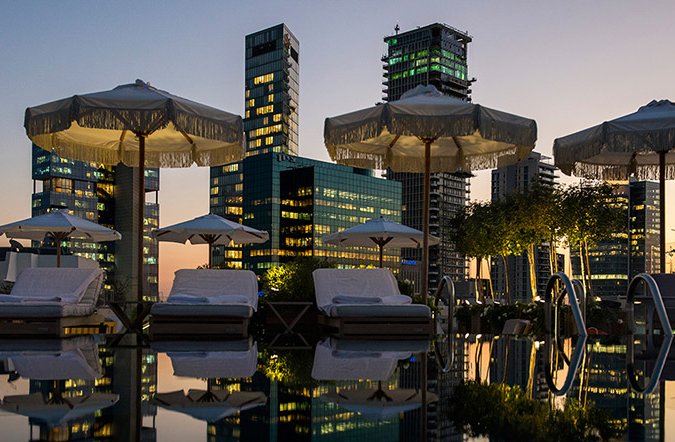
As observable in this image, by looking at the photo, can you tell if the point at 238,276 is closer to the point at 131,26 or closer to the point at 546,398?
the point at 546,398

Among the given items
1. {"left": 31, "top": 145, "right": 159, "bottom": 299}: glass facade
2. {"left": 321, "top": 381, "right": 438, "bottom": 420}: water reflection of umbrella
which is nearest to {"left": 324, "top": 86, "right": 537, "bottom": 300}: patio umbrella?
{"left": 321, "top": 381, "right": 438, "bottom": 420}: water reflection of umbrella

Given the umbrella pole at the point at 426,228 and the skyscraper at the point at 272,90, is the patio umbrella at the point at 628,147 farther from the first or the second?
the skyscraper at the point at 272,90

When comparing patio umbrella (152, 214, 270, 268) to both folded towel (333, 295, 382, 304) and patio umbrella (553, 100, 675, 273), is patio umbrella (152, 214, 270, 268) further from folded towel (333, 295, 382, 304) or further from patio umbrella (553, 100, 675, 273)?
patio umbrella (553, 100, 675, 273)

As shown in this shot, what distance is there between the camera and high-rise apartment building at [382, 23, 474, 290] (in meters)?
154

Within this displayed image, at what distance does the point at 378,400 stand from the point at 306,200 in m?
121

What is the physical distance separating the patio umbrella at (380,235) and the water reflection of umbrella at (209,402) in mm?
9816

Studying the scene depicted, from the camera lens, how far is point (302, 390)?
4.19 metres

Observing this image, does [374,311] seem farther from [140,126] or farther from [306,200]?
[306,200]

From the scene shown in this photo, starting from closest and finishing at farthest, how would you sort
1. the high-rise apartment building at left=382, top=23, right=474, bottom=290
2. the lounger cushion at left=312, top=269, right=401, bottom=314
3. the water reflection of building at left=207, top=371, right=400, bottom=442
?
the water reflection of building at left=207, top=371, right=400, bottom=442
the lounger cushion at left=312, top=269, right=401, bottom=314
the high-rise apartment building at left=382, top=23, right=474, bottom=290

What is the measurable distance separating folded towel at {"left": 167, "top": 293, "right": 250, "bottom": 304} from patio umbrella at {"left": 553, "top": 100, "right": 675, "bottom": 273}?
14.9ft

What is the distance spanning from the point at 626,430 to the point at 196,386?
2368 millimetres

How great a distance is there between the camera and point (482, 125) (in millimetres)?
8250

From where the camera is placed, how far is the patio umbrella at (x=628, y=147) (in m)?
8.74

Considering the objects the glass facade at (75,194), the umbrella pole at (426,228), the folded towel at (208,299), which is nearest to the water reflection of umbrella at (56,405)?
the folded towel at (208,299)
